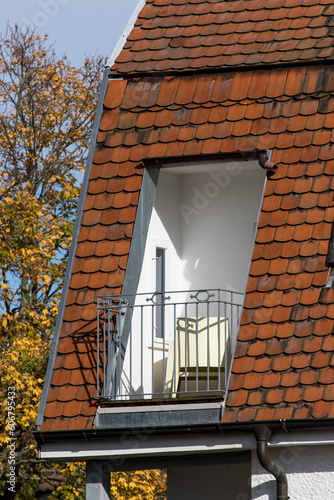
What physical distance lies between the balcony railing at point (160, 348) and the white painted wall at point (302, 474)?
0.72m

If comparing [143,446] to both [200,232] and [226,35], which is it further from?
[226,35]

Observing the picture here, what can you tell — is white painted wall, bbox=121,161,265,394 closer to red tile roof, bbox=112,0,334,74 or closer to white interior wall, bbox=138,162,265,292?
white interior wall, bbox=138,162,265,292

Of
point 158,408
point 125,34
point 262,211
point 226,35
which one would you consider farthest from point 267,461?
point 125,34

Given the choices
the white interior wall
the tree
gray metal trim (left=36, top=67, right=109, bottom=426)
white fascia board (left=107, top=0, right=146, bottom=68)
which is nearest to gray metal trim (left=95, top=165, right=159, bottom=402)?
the white interior wall

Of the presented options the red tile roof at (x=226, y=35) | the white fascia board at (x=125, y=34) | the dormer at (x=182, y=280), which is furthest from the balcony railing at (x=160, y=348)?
the white fascia board at (x=125, y=34)

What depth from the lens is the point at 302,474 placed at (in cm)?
788

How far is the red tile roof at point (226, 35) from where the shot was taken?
963 cm

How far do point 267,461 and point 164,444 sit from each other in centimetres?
90

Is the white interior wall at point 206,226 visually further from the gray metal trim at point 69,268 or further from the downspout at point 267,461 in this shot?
the downspout at point 267,461

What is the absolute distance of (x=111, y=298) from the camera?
8.78 m

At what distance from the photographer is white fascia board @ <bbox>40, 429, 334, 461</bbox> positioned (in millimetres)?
7871

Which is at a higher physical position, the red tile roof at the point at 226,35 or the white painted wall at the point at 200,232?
the red tile roof at the point at 226,35

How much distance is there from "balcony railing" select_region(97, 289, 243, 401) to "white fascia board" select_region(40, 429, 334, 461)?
37cm

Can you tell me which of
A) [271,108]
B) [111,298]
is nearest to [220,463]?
[111,298]
